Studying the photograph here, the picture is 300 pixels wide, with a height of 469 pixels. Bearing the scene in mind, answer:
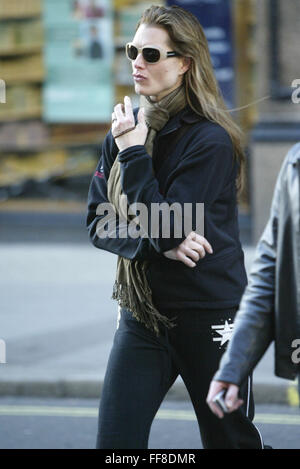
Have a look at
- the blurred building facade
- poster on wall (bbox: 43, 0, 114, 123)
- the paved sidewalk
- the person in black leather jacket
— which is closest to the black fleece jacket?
the person in black leather jacket

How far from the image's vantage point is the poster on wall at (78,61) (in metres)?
11.5

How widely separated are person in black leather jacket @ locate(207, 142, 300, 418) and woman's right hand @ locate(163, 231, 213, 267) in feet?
2.00

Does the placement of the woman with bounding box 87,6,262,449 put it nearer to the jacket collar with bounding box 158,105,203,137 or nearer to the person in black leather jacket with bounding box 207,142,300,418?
the jacket collar with bounding box 158,105,203,137

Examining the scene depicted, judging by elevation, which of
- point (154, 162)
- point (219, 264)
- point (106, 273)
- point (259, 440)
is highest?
point (154, 162)

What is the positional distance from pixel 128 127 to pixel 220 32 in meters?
7.84

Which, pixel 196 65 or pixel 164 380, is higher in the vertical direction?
pixel 196 65

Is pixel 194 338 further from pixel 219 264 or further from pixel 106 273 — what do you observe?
pixel 106 273

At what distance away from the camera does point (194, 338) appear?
11.7 feet

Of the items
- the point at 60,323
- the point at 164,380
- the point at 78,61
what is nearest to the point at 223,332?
the point at 164,380

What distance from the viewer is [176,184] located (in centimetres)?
350

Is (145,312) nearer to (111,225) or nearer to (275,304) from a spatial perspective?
(111,225)

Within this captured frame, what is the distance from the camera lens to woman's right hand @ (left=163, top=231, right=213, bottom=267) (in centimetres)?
349

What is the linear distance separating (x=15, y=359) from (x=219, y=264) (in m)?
3.58

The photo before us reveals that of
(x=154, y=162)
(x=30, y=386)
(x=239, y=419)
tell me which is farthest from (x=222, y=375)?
(x=30, y=386)
